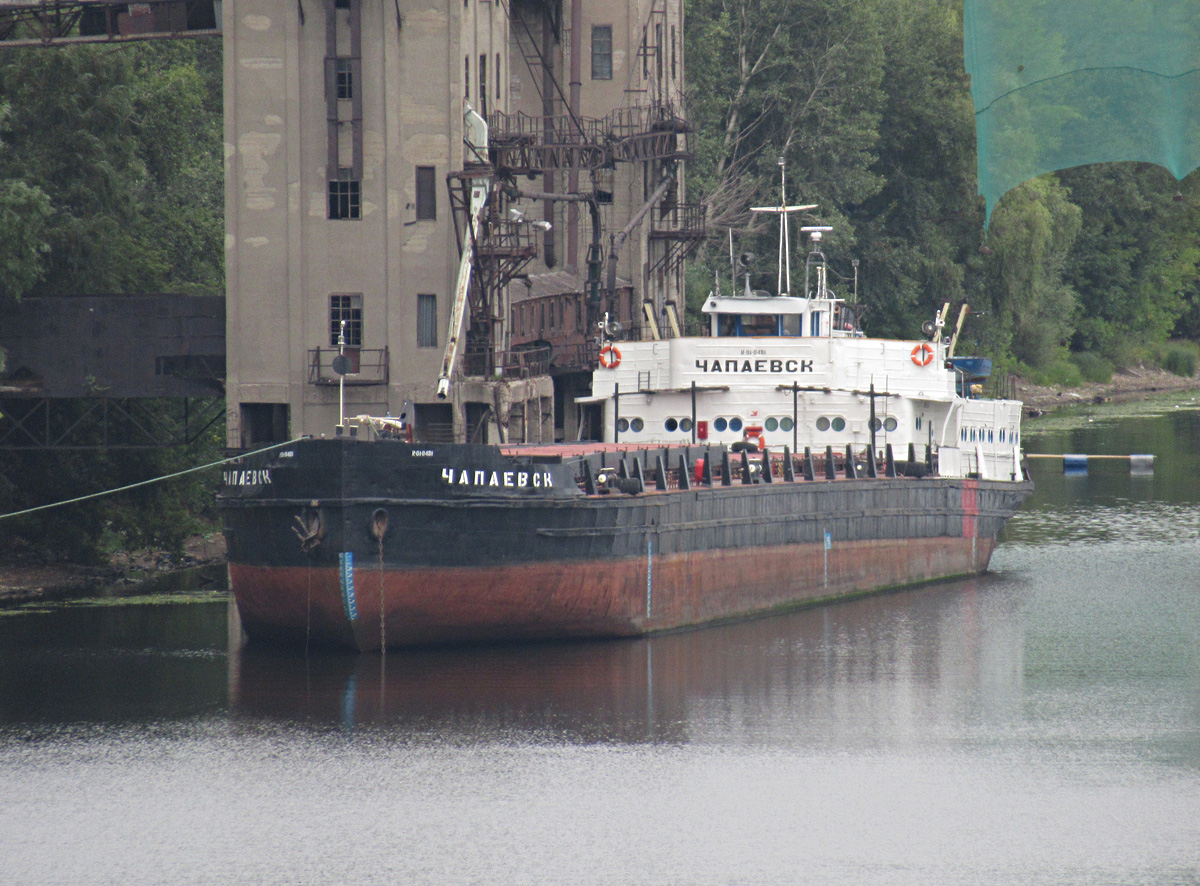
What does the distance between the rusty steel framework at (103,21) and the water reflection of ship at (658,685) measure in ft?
64.0

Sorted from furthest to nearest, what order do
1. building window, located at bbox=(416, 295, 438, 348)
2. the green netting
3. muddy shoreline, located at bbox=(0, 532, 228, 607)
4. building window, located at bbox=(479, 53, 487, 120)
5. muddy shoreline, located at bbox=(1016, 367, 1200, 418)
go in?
muddy shoreline, located at bbox=(1016, 367, 1200, 418) < building window, located at bbox=(479, 53, 487, 120) < building window, located at bbox=(416, 295, 438, 348) < muddy shoreline, located at bbox=(0, 532, 228, 607) < the green netting

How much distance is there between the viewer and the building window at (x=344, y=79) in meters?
48.8

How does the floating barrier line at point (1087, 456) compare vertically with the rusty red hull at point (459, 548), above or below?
above

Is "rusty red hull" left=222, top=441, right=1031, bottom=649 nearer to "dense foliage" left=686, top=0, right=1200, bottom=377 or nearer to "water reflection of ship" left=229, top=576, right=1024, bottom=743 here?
"water reflection of ship" left=229, top=576, right=1024, bottom=743

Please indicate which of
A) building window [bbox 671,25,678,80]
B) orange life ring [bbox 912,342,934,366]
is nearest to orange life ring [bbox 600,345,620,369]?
orange life ring [bbox 912,342,934,366]

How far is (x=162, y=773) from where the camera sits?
28719 mm

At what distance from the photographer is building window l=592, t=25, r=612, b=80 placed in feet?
222

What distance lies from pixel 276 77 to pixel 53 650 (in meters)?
17.9

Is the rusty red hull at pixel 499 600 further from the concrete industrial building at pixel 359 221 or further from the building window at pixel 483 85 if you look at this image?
the building window at pixel 483 85

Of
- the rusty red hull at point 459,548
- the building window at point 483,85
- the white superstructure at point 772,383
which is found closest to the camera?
the rusty red hull at point 459,548

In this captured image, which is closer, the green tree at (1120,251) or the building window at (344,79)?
the building window at (344,79)

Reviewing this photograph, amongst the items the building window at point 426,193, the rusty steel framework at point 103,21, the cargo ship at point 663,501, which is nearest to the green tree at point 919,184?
the cargo ship at point 663,501

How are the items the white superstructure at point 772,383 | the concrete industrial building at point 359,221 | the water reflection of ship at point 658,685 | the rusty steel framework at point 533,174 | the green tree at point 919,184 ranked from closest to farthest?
the water reflection of ship at point 658,685 → the white superstructure at point 772,383 → the concrete industrial building at point 359,221 → the rusty steel framework at point 533,174 → the green tree at point 919,184

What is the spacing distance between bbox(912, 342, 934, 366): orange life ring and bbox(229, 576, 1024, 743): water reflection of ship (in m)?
9.58
